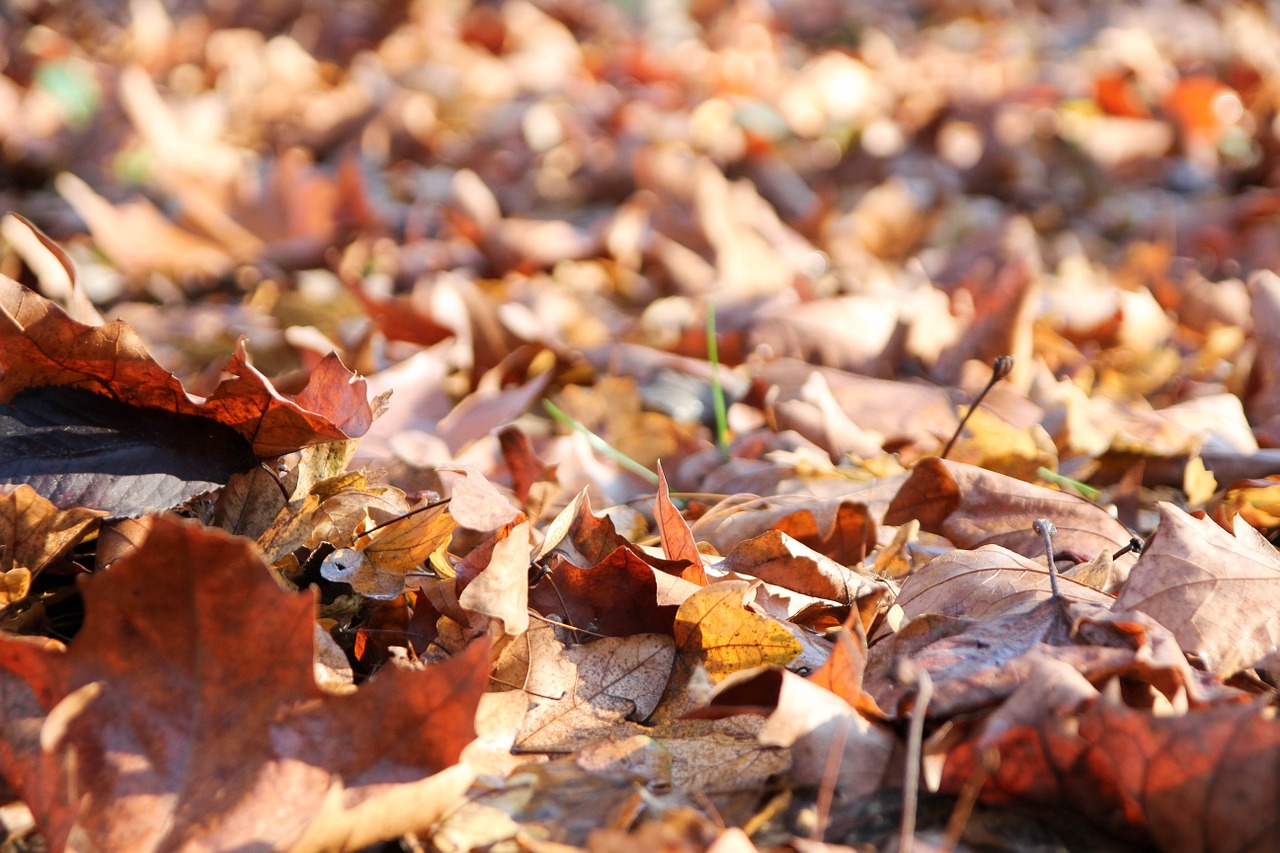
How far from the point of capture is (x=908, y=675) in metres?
0.57

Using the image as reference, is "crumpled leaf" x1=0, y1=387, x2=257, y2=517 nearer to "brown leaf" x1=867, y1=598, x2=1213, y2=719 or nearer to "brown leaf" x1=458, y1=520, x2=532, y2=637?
"brown leaf" x1=458, y1=520, x2=532, y2=637

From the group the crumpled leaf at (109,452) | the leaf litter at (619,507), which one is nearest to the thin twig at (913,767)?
the leaf litter at (619,507)

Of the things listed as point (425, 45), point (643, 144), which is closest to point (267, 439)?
point (643, 144)

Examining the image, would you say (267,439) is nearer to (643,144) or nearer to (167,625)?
(167,625)

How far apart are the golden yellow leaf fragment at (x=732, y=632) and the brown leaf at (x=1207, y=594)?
26 cm

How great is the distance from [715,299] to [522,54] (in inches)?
99.2

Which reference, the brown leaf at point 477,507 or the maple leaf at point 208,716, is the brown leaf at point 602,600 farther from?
the maple leaf at point 208,716

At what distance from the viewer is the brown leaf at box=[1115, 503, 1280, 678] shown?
2.41 ft

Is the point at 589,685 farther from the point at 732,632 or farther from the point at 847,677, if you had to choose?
the point at 847,677

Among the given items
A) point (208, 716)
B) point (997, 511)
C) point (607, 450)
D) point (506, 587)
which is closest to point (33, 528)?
point (208, 716)

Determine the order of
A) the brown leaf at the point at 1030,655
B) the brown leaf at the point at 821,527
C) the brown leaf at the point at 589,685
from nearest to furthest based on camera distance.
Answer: the brown leaf at the point at 1030,655, the brown leaf at the point at 589,685, the brown leaf at the point at 821,527

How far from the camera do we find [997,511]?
102 centimetres

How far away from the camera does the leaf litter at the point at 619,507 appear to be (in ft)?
1.96

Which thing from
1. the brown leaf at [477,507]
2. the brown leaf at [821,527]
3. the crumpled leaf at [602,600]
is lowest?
the brown leaf at [821,527]
